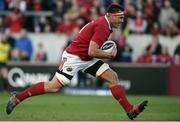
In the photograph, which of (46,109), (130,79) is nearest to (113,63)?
(130,79)

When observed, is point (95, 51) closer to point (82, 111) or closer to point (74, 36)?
point (82, 111)

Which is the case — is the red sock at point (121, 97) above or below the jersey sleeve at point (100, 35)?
below

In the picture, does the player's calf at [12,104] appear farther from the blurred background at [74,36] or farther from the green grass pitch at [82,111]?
the blurred background at [74,36]

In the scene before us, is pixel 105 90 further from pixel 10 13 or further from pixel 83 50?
pixel 83 50

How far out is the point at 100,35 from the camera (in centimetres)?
1163

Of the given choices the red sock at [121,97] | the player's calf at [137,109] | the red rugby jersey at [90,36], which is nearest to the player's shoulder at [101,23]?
the red rugby jersey at [90,36]

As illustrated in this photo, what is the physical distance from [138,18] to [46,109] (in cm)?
844

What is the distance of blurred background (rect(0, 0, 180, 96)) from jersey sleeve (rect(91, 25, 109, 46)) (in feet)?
30.8

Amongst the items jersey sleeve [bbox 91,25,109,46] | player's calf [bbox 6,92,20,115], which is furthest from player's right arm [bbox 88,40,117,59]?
player's calf [bbox 6,92,20,115]

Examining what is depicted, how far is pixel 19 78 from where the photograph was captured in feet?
71.4

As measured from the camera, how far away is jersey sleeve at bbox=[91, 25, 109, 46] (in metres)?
11.6

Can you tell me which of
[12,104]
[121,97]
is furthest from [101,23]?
[12,104]

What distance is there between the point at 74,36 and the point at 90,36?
399 inches

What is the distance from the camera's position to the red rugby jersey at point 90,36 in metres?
11.7
